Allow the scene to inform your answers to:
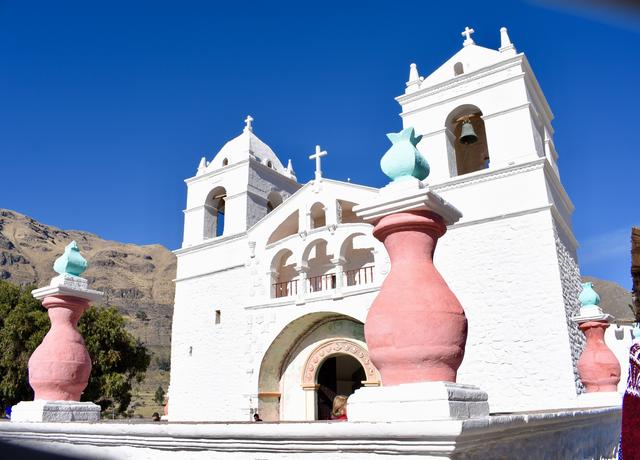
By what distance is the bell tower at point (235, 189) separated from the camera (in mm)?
15250

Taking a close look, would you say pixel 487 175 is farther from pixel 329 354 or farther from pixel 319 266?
pixel 329 354

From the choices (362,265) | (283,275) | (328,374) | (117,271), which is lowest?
(328,374)

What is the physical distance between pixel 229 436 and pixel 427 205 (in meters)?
1.60

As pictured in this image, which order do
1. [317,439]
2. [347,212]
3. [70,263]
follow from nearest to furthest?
[317,439] → [70,263] → [347,212]

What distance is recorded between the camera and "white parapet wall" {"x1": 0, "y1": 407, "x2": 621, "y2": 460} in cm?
218

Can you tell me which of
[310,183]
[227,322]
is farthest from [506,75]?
[227,322]

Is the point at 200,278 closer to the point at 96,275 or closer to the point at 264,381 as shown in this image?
the point at 264,381

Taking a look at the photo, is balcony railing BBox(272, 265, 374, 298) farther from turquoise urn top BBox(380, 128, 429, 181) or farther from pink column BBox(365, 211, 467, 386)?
pink column BBox(365, 211, 467, 386)

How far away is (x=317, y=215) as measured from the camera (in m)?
15.1

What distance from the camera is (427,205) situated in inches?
113

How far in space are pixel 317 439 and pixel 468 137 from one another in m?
10.7

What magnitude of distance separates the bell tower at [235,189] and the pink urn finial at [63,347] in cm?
988

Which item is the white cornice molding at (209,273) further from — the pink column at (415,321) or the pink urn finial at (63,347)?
the pink column at (415,321)

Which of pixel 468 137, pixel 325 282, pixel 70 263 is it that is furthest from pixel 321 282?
pixel 70 263
